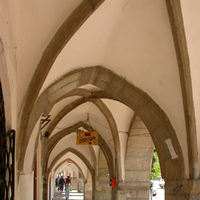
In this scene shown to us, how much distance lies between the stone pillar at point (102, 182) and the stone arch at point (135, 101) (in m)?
9.90

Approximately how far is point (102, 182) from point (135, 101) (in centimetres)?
1068

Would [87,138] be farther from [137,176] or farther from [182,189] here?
[182,189]

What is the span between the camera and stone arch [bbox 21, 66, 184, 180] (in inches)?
294

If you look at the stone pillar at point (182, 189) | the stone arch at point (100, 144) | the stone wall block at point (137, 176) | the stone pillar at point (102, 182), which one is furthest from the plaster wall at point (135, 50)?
the stone pillar at point (102, 182)

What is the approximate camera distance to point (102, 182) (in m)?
18.2

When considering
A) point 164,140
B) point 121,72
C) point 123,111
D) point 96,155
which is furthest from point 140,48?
point 96,155

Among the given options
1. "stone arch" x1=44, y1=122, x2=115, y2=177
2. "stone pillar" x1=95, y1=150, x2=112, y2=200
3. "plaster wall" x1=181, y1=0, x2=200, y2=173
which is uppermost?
"plaster wall" x1=181, y1=0, x2=200, y2=173

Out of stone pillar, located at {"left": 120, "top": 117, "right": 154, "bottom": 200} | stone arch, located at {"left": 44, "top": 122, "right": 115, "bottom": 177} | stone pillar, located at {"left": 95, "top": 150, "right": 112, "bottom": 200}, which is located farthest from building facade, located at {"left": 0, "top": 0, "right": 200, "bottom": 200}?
stone pillar, located at {"left": 95, "top": 150, "right": 112, "bottom": 200}

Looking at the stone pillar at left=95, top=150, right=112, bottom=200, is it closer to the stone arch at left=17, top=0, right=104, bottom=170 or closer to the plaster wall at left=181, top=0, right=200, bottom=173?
the plaster wall at left=181, top=0, right=200, bottom=173

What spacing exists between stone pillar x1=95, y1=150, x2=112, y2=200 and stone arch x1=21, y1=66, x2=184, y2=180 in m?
9.90

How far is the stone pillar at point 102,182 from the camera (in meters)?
17.9

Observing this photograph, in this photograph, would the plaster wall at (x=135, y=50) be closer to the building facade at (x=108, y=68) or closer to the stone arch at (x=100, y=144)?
the building facade at (x=108, y=68)

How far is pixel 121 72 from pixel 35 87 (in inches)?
86.1

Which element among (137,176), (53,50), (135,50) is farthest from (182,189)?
(137,176)
